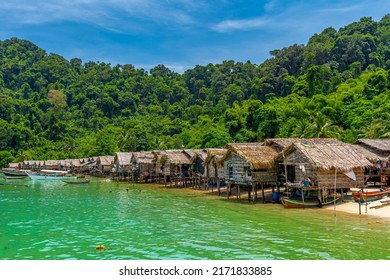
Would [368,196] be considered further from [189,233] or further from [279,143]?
[189,233]

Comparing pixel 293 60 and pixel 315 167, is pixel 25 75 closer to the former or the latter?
pixel 293 60

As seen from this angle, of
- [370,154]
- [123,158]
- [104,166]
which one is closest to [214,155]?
[370,154]

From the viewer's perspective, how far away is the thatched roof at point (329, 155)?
848 inches

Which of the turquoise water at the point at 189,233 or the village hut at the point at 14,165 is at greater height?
the village hut at the point at 14,165

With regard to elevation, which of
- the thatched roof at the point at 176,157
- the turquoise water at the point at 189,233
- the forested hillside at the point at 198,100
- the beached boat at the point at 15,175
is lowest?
the turquoise water at the point at 189,233

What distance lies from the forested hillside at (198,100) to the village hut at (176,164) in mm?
11871

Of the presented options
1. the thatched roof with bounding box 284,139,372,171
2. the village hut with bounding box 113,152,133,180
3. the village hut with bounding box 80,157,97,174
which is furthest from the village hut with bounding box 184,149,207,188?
the village hut with bounding box 80,157,97,174

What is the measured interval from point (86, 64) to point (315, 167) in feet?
417

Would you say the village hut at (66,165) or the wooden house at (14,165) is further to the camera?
the wooden house at (14,165)

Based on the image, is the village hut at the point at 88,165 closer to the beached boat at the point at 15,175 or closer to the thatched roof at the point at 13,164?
the beached boat at the point at 15,175

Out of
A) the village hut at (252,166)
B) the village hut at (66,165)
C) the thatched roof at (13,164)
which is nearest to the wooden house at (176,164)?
the village hut at (252,166)

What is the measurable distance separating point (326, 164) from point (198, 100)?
7577 cm

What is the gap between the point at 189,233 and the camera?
17.1m
